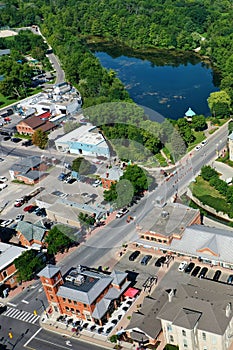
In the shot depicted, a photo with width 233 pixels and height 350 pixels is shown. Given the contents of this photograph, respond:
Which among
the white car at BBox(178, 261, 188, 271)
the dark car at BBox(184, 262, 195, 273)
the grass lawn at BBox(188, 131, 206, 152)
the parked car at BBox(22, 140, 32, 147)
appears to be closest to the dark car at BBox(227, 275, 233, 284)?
the dark car at BBox(184, 262, 195, 273)

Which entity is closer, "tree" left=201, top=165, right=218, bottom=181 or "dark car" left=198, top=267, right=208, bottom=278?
"dark car" left=198, top=267, right=208, bottom=278

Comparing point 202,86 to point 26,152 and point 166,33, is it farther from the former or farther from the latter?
point 26,152

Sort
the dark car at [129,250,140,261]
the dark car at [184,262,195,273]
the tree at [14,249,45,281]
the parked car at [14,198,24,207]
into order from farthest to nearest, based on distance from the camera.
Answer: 1. the parked car at [14,198,24,207]
2. the dark car at [129,250,140,261]
3. the tree at [14,249,45,281]
4. the dark car at [184,262,195,273]

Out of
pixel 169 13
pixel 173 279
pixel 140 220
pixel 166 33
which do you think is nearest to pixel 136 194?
pixel 140 220

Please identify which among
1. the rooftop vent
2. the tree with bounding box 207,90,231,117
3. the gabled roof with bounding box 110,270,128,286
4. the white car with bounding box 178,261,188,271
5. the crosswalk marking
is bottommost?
the crosswalk marking

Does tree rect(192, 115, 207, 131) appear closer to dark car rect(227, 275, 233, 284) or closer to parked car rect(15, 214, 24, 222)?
parked car rect(15, 214, 24, 222)
